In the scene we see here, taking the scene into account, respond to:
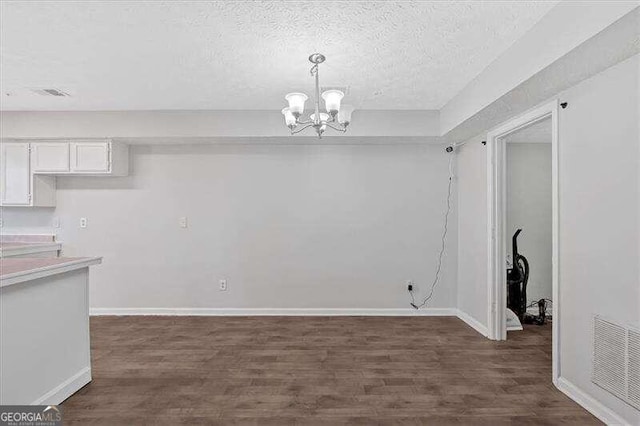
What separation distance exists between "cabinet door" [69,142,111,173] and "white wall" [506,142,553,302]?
5.17 meters

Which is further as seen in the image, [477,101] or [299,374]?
[477,101]

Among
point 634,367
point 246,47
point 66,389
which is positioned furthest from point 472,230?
point 66,389

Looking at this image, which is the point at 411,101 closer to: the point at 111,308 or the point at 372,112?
the point at 372,112

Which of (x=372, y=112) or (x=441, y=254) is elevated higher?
(x=372, y=112)

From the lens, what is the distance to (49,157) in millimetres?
4039

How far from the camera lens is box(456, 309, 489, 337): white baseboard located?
364 cm

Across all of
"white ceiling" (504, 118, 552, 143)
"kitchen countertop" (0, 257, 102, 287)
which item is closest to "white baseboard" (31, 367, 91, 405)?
"kitchen countertop" (0, 257, 102, 287)

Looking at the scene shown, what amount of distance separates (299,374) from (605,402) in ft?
6.60

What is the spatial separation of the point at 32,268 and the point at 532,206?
540 cm

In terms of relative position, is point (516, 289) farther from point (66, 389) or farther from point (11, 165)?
point (11, 165)

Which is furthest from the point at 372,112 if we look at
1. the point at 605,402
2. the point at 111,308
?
the point at 111,308

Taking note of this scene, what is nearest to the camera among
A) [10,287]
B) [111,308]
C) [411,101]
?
[10,287]

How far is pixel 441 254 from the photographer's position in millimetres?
4406

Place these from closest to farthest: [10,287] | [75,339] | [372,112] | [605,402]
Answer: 1. [10,287]
2. [605,402]
3. [75,339]
4. [372,112]
